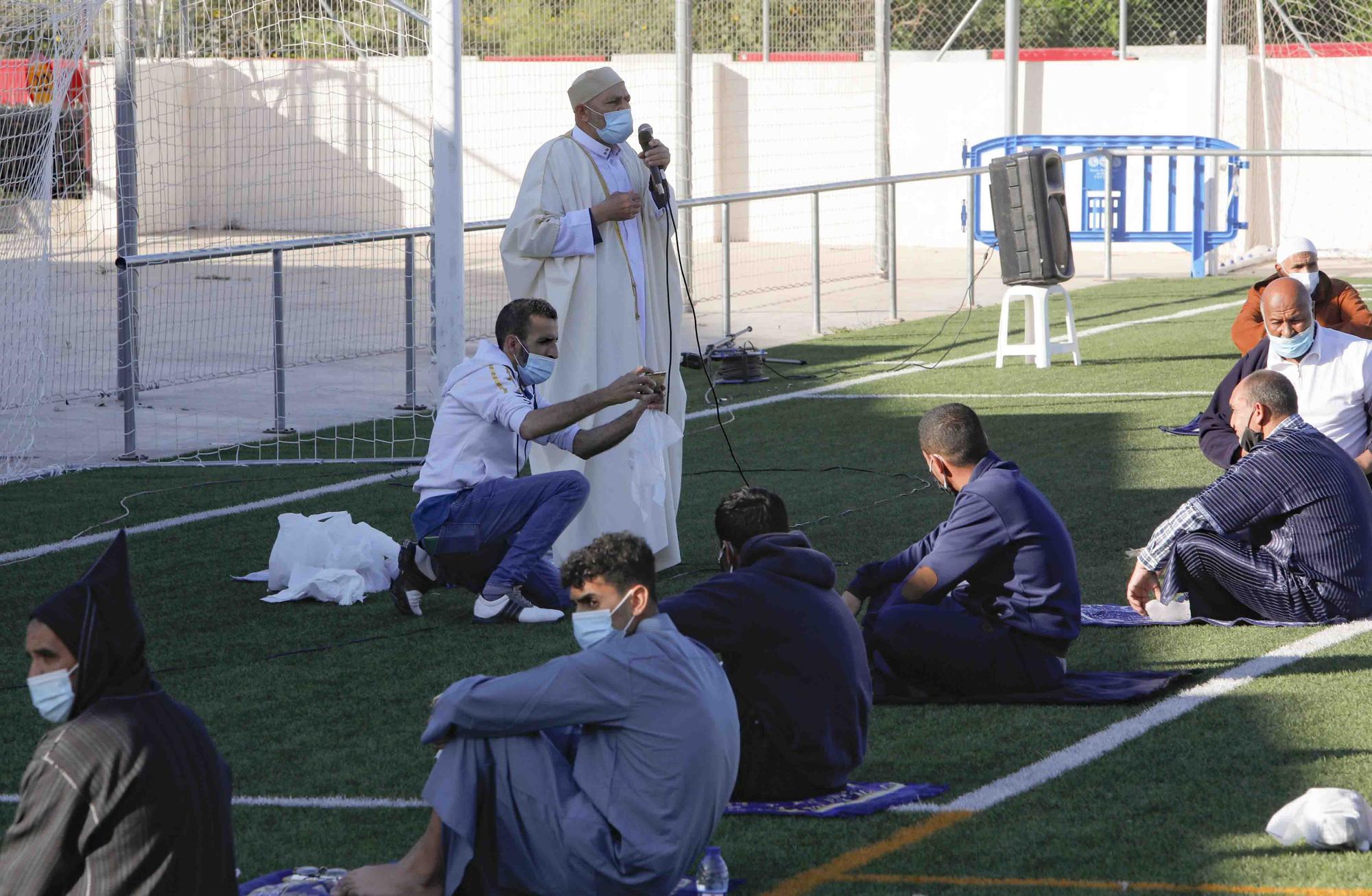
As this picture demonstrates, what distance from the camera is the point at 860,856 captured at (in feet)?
15.2

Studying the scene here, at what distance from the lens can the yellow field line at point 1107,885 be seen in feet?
14.2

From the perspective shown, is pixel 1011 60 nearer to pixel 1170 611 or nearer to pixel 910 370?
pixel 910 370

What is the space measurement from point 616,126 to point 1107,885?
4401 millimetres

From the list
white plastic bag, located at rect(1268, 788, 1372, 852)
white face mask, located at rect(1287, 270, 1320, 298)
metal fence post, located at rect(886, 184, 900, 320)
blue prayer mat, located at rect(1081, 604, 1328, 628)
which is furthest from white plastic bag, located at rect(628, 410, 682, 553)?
metal fence post, located at rect(886, 184, 900, 320)

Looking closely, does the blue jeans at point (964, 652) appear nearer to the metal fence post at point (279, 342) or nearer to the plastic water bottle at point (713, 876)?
the plastic water bottle at point (713, 876)

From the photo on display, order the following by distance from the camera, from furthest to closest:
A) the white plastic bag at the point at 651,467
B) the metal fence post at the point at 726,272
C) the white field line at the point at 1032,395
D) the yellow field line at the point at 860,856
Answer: the metal fence post at the point at 726,272 < the white field line at the point at 1032,395 < the white plastic bag at the point at 651,467 < the yellow field line at the point at 860,856

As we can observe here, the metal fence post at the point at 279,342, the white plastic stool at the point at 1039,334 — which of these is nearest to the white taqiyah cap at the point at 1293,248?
the white plastic stool at the point at 1039,334

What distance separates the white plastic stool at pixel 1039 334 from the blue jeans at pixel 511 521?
7.24 metres

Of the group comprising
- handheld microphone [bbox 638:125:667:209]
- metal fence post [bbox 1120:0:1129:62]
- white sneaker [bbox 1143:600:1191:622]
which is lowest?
white sneaker [bbox 1143:600:1191:622]

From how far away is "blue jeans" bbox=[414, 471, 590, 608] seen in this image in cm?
732

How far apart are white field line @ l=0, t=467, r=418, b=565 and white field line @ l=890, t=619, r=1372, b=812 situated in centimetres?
517

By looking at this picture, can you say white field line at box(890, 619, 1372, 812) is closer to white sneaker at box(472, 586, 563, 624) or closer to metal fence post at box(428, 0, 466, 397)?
white sneaker at box(472, 586, 563, 624)

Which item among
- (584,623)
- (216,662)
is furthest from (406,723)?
(584,623)

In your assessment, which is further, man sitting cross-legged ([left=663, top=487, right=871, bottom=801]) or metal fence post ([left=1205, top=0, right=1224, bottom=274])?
metal fence post ([left=1205, top=0, right=1224, bottom=274])
